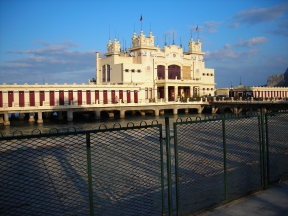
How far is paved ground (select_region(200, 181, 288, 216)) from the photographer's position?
596 centimetres

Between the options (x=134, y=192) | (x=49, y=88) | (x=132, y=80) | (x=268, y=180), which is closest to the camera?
(x=268, y=180)

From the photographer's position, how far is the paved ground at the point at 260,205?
5961 mm

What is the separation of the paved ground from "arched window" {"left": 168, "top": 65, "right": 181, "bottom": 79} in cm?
5670

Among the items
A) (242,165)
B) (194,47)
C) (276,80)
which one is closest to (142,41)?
(194,47)

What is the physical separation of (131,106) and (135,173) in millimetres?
39972

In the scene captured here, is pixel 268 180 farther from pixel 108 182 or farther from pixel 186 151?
pixel 186 151

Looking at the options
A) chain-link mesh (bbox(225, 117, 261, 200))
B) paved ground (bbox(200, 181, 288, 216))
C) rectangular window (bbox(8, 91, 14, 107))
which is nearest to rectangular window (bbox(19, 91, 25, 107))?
rectangular window (bbox(8, 91, 14, 107))

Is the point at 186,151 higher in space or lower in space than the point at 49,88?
lower

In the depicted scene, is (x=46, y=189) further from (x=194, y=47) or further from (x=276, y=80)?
(x=276, y=80)

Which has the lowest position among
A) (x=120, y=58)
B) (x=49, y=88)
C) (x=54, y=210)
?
(x=54, y=210)

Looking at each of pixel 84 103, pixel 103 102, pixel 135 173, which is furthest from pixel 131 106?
pixel 135 173

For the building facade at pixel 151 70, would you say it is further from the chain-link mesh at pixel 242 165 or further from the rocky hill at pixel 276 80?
the rocky hill at pixel 276 80

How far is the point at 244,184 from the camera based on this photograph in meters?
8.50

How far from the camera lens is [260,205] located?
20.9ft
